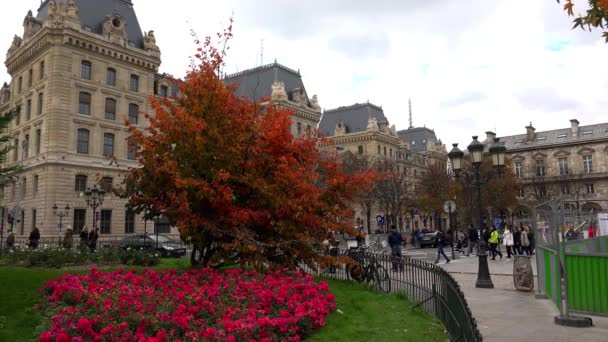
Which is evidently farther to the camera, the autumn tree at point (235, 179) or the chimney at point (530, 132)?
the chimney at point (530, 132)

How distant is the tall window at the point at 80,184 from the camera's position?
138 feet

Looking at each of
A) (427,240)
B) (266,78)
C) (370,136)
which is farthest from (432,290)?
(370,136)

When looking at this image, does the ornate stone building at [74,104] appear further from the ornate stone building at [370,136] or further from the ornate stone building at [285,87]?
the ornate stone building at [370,136]

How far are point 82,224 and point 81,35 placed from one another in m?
16.7

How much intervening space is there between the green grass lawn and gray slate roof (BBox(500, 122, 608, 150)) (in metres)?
75.1

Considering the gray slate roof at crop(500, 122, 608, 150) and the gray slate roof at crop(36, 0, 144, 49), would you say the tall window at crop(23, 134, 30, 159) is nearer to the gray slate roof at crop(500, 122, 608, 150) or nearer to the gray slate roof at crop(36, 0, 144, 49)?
the gray slate roof at crop(36, 0, 144, 49)

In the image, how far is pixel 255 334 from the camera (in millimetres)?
6844

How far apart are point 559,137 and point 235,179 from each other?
78620mm

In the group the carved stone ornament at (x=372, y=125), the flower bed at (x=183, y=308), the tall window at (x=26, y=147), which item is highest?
the carved stone ornament at (x=372, y=125)

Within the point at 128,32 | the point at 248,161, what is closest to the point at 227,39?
the point at 248,161

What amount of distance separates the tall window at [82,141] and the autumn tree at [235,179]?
3405 centimetres

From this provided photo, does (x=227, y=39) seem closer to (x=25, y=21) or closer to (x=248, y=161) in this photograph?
(x=248, y=161)

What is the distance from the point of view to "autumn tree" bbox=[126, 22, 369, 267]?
1135cm

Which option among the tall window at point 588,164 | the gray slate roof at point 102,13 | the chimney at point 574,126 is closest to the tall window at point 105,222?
the gray slate roof at point 102,13
